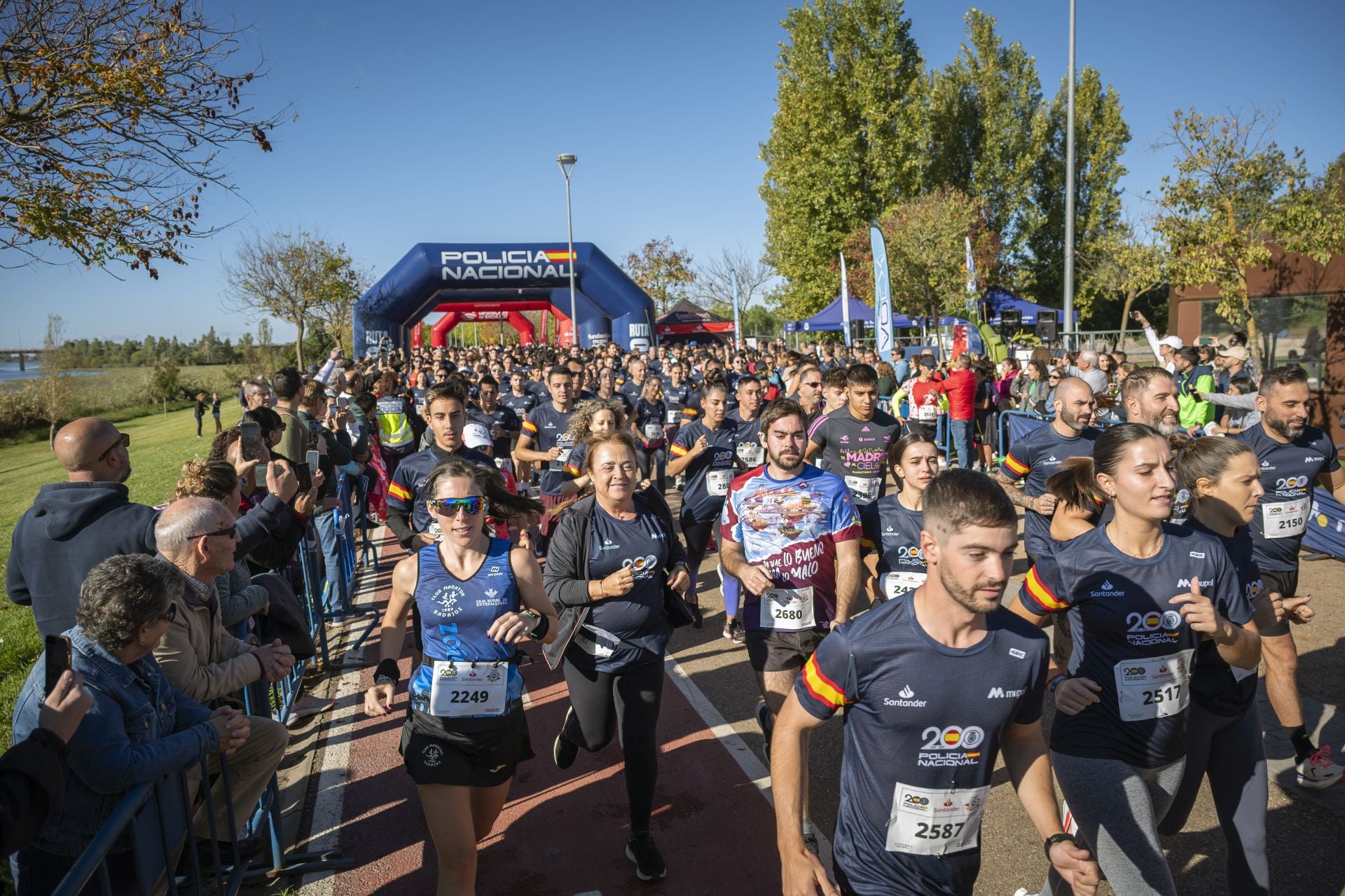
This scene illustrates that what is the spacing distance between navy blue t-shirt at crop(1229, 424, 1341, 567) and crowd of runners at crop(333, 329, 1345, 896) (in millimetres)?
16

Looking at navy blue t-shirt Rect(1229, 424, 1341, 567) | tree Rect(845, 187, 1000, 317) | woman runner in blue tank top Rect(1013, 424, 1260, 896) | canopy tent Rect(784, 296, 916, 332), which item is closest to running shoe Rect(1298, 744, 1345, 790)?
navy blue t-shirt Rect(1229, 424, 1341, 567)

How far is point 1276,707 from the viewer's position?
416 cm

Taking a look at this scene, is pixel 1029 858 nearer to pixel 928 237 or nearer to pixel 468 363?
pixel 468 363

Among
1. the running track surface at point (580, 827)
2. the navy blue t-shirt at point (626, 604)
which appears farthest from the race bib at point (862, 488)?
the navy blue t-shirt at point (626, 604)

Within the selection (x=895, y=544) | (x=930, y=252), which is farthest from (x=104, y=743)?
(x=930, y=252)

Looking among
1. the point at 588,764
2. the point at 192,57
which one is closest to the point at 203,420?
the point at 192,57

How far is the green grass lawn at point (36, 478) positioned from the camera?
21.6 ft

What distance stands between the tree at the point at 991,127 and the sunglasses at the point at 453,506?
36.0 metres

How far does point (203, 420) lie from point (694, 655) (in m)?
29.8

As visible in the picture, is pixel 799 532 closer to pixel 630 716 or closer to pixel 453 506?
pixel 630 716

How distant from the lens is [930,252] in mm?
28016

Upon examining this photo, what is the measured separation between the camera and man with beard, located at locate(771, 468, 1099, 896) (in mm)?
2186

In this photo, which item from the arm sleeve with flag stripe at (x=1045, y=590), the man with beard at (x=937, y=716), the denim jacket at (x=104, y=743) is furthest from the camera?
the arm sleeve with flag stripe at (x=1045, y=590)

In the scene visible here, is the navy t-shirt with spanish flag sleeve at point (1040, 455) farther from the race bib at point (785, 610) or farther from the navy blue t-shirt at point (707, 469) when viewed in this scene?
the navy blue t-shirt at point (707, 469)
